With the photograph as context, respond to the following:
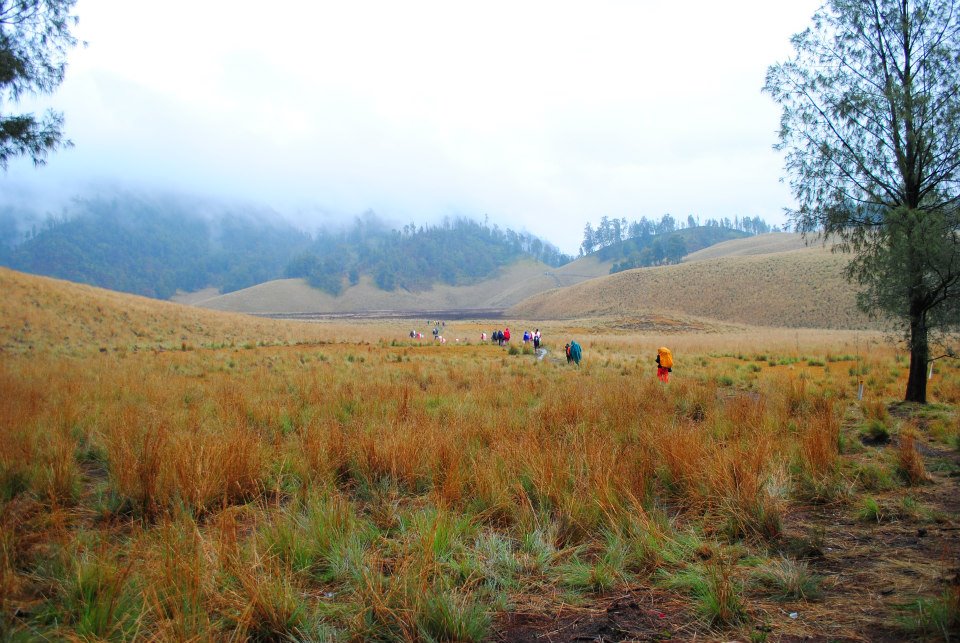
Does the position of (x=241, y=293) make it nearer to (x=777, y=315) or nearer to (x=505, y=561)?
(x=777, y=315)

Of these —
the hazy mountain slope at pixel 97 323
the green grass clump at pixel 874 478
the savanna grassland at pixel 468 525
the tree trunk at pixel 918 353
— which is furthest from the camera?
the hazy mountain slope at pixel 97 323

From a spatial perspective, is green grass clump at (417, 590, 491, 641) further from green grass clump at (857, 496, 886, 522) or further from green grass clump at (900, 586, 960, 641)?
green grass clump at (857, 496, 886, 522)

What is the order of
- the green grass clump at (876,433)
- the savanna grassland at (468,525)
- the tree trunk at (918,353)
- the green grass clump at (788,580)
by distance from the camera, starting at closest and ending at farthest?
the savanna grassland at (468,525) → the green grass clump at (788,580) → the green grass clump at (876,433) → the tree trunk at (918,353)

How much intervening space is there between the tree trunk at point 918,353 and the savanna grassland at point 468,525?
348cm

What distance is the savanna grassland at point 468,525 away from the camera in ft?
8.60

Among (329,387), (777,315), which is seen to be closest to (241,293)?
(777,315)

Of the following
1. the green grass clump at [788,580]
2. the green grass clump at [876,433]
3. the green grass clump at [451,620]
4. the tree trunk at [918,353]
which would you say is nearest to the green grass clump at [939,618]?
the green grass clump at [788,580]

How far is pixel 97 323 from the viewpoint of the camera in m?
→ 35.3

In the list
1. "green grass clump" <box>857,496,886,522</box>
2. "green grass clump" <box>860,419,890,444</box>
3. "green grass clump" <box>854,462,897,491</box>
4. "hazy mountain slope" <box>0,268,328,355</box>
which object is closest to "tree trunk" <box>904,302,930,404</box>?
"green grass clump" <box>860,419,890,444</box>

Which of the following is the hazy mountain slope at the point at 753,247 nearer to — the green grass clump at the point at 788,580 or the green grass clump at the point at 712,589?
the green grass clump at the point at 788,580

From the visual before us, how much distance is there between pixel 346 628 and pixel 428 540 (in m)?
0.69

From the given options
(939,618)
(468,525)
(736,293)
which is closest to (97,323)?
(468,525)

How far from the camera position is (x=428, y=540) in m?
3.13

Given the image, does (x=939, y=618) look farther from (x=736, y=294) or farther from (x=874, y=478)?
(x=736, y=294)
